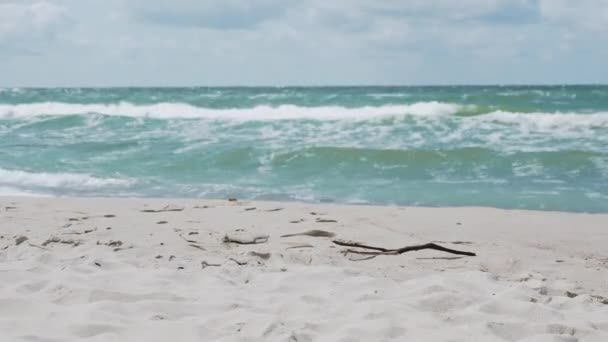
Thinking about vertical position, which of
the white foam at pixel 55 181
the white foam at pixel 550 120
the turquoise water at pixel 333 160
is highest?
the white foam at pixel 550 120

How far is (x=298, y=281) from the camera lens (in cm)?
340

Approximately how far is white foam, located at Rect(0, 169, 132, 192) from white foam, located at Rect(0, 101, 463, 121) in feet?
40.5

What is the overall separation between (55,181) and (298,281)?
20.4 ft

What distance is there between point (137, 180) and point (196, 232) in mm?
4272

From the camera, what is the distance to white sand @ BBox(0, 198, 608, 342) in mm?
2625

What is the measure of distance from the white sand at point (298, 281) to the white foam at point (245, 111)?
16353mm

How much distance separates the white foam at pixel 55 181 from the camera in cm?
834

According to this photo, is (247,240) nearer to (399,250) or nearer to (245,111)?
(399,250)

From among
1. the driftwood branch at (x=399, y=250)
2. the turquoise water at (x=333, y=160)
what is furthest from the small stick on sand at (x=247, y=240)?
the turquoise water at (x=333, y=160)

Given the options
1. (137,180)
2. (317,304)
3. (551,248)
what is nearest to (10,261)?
(317,304)

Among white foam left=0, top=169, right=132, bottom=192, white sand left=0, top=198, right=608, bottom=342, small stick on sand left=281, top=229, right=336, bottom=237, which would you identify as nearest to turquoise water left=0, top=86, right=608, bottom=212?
white foam left=0, top=169, right=132, bottom=192

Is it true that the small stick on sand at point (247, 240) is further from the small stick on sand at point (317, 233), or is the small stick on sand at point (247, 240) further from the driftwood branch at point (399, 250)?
the driftwood branch at point (399, 250)

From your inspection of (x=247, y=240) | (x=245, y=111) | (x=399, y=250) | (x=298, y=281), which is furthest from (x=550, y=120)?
(x=298, y=281)

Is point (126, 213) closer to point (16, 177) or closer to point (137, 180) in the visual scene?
point (137, 180)
